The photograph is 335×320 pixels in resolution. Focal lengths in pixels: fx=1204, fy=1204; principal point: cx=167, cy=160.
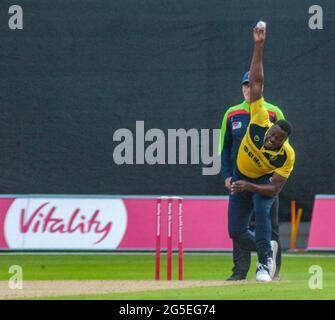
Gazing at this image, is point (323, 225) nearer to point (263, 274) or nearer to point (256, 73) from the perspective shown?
point (263, 274)

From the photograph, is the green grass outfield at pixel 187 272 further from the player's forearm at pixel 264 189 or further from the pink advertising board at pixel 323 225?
the player's forearm at pixel 264 189

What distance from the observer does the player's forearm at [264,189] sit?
1098 cm

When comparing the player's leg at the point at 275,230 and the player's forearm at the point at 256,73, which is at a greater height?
the player's forearm at the point at 256,73

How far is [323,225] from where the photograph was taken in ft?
54.0

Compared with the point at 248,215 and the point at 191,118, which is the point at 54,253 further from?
the point at 248,215

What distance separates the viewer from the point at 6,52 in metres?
16.2

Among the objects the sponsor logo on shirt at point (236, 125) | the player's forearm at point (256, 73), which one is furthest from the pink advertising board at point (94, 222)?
the player's forearm at point (256, 73)

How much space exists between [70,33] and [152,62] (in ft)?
3.84

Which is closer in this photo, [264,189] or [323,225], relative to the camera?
[264,189]

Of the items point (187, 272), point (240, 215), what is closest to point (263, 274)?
point (240, 215)

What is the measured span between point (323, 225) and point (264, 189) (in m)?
5.61

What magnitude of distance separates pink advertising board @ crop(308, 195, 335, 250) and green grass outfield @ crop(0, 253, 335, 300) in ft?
0.58

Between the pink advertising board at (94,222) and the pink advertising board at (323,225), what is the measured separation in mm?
1202

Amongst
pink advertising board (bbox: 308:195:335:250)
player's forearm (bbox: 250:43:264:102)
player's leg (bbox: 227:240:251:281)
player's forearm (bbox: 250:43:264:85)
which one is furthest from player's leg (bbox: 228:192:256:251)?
pink advertising board (bbox: 308:195:335:250)
